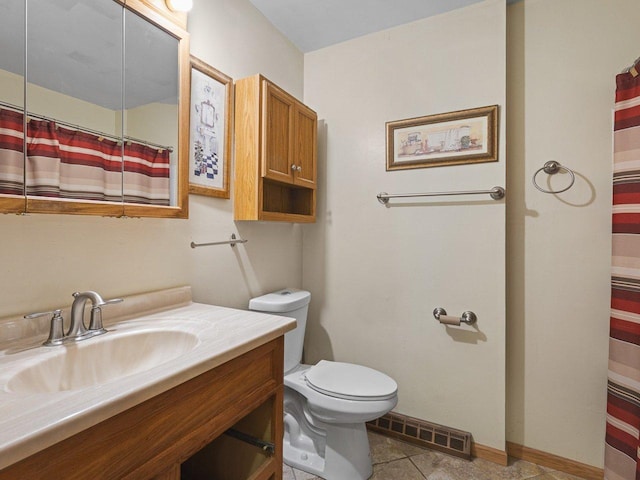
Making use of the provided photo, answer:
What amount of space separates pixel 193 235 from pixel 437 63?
1.65 m

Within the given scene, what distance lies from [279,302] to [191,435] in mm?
914

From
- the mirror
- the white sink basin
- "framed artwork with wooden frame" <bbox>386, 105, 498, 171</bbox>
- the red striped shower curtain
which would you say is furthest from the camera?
"framed artwork with wooden frame" <bbox>386, 105, 498, 171</bbox>

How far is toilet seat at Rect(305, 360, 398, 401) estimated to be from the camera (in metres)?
1.48

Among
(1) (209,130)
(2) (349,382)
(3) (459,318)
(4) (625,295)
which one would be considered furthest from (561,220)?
(1) (209,130)

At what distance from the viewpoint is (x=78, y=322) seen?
97cm

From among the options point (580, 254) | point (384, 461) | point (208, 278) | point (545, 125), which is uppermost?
point (545, 125)

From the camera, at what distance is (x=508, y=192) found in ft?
5.92

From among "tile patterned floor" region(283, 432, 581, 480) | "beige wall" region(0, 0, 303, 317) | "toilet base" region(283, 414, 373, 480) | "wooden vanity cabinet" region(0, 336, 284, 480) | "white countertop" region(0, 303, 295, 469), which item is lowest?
"tile patterned floor" region(283, 432, 581, 480)

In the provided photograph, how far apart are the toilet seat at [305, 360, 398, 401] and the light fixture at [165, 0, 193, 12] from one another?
5.52 ft

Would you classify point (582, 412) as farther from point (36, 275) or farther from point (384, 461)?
point (36, 275)

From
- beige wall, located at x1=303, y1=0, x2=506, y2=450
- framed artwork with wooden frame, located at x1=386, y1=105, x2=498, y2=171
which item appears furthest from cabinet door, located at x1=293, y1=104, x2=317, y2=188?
framed artwork with wooden frame, located at x1=386, y1=105, x2=498, y2=171

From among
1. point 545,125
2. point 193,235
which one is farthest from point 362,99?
point 193,235

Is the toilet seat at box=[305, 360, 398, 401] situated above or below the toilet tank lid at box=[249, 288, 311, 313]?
below

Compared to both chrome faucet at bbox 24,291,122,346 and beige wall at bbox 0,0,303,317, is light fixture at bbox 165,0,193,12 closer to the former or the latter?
beige wall at bbox 0,0,303,317
